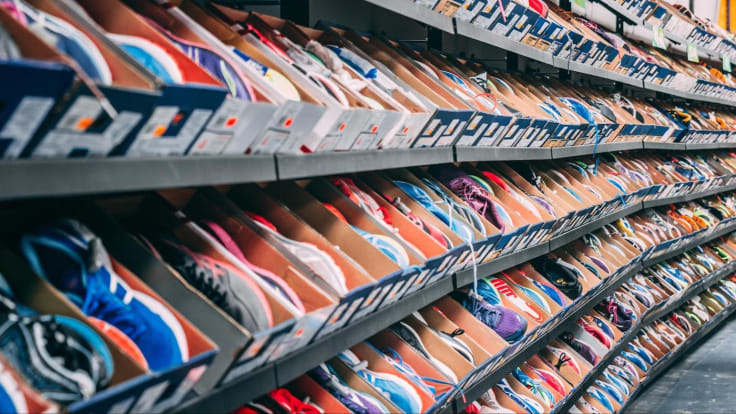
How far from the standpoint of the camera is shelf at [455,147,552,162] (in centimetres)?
248

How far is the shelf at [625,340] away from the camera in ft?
11.8

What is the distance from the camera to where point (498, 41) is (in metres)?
2.87

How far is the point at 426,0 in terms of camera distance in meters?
2.28

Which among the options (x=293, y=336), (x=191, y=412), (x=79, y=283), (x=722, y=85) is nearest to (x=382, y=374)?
Answer: (x=293, y=336)

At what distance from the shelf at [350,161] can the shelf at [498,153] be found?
15 cm

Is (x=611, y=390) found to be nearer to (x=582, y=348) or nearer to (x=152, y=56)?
(x=582, y=348)

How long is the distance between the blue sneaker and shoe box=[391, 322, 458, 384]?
120cm

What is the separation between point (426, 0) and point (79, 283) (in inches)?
54.7

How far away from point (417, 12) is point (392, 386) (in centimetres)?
100

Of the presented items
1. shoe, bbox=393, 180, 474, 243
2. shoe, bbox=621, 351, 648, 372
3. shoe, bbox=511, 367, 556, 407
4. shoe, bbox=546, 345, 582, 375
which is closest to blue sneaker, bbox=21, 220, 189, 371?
shoe, bbox=393, 180, 474, 243

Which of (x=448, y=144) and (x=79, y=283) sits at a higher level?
(x=448, y=144)

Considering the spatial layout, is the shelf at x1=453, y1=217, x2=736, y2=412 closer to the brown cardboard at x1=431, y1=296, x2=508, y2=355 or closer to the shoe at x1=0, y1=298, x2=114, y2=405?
the brown cardboard at x1=431, y1=296, x2=508, y2=355

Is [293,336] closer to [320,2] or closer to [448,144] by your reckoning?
[448,144]

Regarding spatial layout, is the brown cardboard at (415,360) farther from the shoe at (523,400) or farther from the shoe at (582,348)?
the shoe at (582,348)
